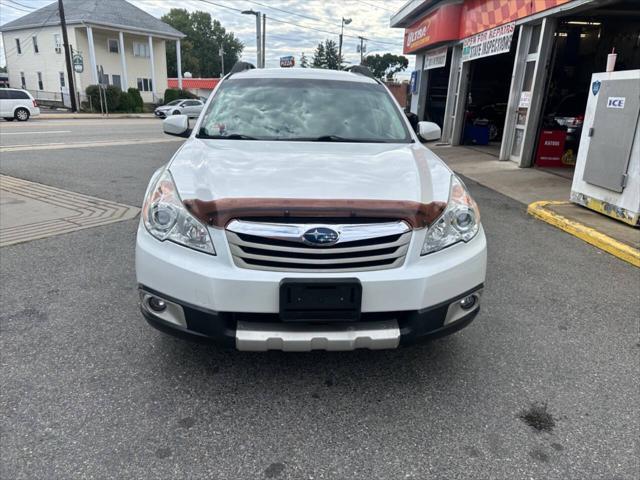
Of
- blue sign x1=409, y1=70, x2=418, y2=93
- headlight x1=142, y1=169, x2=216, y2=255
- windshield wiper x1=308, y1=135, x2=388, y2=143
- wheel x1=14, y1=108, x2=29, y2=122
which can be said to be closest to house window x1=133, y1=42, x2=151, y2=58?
wheel x1=14, y1=108, x2=29, y2=122

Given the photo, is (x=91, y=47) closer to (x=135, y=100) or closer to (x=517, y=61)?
(x=135, y=100)

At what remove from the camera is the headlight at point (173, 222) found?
7.69ft

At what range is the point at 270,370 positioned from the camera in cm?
283

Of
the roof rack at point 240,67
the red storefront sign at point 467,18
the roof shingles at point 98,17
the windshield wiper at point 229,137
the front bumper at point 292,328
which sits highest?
the roof shingles at point 98,17

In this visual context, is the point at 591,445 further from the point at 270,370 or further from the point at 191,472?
the point at 191,472

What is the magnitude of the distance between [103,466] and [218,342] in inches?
27.8

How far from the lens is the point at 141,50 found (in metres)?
43.2

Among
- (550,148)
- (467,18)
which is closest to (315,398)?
(550,148)

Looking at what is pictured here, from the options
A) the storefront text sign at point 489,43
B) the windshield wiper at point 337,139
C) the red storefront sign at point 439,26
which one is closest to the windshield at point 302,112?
the windshield wiper at point 337,139

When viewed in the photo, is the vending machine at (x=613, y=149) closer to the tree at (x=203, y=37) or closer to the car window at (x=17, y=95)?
the car window at (x=17, y=95)

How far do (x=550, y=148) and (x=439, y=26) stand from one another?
664 centimetres

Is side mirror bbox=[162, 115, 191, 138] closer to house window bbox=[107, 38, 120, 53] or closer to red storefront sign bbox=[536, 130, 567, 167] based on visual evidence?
red storefront sign bbox=[536, 130, 567, 167]

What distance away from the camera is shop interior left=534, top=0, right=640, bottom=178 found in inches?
438

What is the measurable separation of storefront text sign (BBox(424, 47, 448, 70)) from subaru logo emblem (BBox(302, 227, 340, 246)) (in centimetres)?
1600
